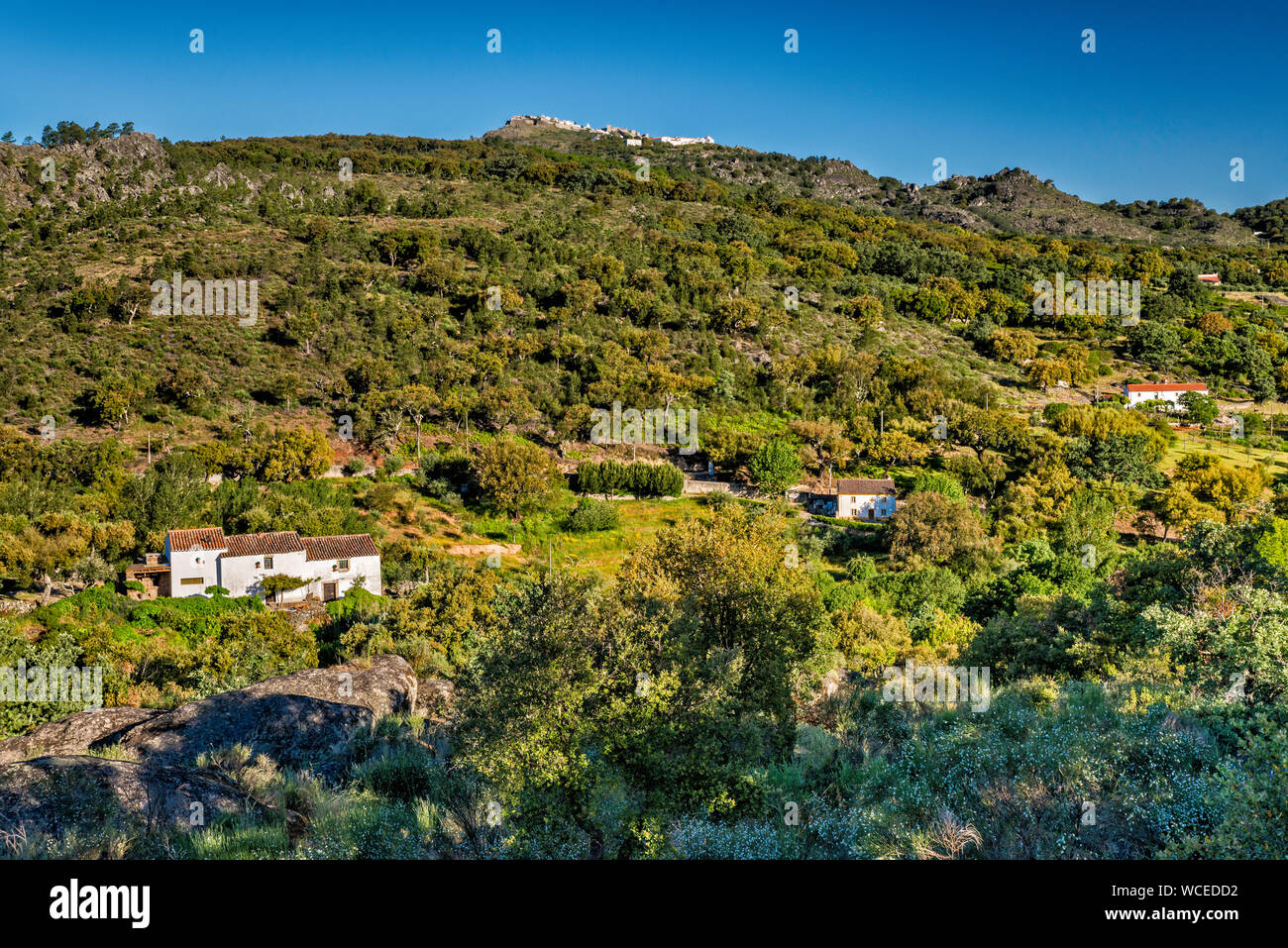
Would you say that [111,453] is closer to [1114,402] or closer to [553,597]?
[553,597]

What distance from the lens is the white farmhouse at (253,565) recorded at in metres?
35.9

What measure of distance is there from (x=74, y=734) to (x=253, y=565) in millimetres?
24577

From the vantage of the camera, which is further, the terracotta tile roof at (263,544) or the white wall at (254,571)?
the terracotta tile roof at (263,544)

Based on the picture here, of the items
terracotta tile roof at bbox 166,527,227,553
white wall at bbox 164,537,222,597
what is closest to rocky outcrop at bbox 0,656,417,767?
white wall at bbox 164,537,222,597

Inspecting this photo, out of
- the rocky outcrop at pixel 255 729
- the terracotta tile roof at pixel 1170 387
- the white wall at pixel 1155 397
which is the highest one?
the terracotta tile roof at pixel 1170 387

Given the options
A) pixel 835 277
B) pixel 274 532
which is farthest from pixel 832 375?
pixel 274 532

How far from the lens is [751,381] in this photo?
71.8 metres
